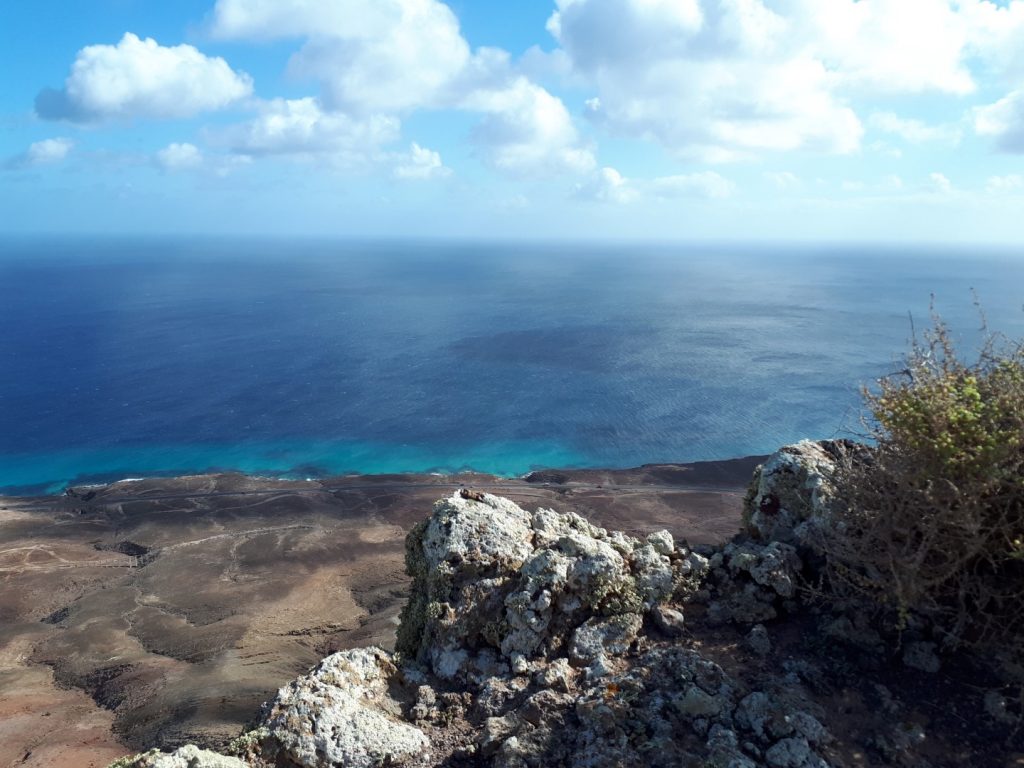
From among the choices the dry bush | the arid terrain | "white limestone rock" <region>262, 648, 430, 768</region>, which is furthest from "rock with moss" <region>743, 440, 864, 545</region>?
the arid terrain

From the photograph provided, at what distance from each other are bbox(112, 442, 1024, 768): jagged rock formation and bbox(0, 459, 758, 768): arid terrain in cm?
1363

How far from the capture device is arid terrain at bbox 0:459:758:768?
78.9 feet

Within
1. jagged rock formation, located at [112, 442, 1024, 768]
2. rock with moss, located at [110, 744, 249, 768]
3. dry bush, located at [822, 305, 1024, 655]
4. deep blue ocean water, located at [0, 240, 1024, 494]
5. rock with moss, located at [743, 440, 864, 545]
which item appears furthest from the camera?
deep blue ocean water, located at [0, 240, 1024, 494]

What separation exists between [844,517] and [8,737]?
2792 cm

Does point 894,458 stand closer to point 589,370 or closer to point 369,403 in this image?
point 369,403

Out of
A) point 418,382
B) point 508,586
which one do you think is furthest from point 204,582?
point 418,382

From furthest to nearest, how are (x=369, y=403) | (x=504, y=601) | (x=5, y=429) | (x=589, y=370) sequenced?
(x=589, y=370) → (x=369, y=403) → (x=5, y=429) → (x=504, y=601)

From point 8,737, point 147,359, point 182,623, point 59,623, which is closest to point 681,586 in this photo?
point 8,737

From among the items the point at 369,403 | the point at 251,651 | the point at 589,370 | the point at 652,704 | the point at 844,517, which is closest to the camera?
the point at 652,704

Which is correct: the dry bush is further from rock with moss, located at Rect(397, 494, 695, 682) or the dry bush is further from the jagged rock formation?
rock with moss, located at Rect(397, 494, 695, 682)

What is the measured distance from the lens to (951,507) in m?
8.30

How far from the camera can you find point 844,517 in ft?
34.0

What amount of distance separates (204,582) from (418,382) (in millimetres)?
51934

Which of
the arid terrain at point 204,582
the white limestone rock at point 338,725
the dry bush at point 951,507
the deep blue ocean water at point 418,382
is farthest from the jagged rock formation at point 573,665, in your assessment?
the deep blue ocean water at point 418,382
